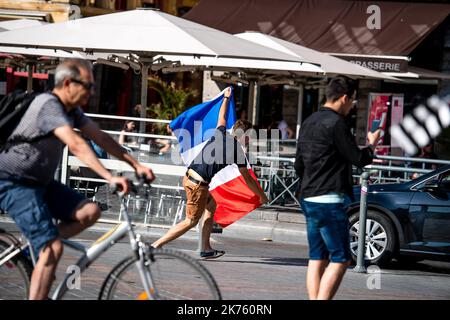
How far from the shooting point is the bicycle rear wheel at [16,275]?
260 inches

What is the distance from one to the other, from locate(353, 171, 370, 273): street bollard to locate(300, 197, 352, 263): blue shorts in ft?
12.0

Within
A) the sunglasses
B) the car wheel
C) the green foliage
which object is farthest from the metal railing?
the green foliage

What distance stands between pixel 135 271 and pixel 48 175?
858mm

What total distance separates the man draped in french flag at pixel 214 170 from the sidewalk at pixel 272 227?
2.01 meters

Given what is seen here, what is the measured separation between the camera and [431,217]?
12062 millimetres

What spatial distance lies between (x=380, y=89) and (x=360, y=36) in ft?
7.09

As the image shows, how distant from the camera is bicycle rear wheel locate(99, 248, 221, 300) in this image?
6.11 m

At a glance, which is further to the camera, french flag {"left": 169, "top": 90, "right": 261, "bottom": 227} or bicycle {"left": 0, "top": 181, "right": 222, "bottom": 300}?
french flag {"left": 169, "top": 90, "right": 261, "bottom": 227}

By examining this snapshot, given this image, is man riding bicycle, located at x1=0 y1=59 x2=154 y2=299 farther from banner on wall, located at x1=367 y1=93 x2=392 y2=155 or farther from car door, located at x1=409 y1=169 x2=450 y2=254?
banner on wall, located at x1=367 y1=93 x2=392 y2=155

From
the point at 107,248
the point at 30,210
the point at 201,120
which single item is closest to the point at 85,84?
the point at 30,210

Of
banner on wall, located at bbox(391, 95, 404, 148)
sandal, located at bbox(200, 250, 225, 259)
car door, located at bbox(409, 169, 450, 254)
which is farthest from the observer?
banner on wall, located at bbox(391, 95, 404, 148)

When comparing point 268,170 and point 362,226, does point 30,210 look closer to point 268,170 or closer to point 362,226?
point 362,226

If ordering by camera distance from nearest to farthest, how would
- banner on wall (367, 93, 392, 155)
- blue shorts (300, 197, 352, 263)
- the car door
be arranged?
blue shorts (300, 197, 352, 263)
the car door
banner on wall (367, 93, 392, 155)
